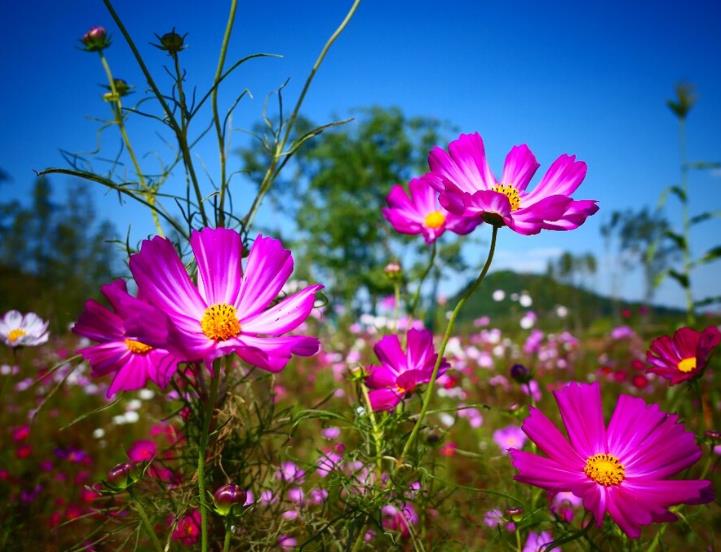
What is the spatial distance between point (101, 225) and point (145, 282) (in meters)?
30.5

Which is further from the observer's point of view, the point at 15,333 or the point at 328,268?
the point at 328,268

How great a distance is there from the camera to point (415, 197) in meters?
0.99

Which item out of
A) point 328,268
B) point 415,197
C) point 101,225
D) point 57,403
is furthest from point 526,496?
point 101,225

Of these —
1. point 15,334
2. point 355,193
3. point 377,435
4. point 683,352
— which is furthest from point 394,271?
point 355,193

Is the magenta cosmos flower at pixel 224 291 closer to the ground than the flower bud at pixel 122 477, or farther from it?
farther from it

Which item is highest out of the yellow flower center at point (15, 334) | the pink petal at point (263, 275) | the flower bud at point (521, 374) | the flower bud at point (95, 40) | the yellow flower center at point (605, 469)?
the flower bud at point (95, 40)

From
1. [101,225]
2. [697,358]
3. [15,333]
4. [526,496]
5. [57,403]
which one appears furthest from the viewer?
[101,225]

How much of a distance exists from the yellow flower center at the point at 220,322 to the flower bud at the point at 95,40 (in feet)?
1.81

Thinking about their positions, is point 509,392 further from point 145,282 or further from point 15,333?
point 145,282

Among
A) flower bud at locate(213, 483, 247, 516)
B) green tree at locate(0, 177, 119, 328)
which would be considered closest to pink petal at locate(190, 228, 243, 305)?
flower bud at locate(213, 483, 247, 516)

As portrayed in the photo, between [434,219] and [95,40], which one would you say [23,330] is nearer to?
[95,40]

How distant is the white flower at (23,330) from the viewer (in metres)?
1.09

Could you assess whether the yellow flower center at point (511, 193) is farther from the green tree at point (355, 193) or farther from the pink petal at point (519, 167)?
the green tree at point (355, 193)

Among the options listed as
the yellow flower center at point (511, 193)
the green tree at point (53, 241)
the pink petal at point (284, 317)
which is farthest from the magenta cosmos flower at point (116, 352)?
the green tree at point (53, 241)
